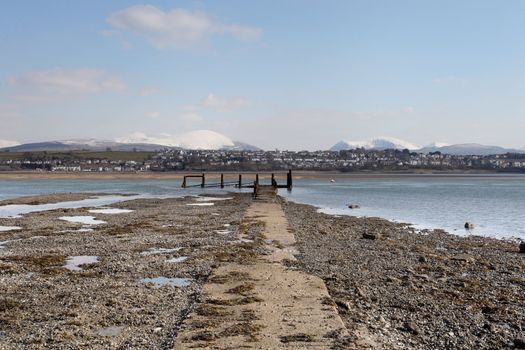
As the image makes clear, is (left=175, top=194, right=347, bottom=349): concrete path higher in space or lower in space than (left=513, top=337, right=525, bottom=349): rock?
higher

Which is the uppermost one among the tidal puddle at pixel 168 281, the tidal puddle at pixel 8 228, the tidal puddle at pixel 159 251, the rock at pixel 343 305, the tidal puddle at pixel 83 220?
the rock at pixel 343 305

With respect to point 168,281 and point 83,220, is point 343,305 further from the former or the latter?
point 83,220

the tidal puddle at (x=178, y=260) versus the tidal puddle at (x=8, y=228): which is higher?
the tidal puddle at (x=178, y=260)

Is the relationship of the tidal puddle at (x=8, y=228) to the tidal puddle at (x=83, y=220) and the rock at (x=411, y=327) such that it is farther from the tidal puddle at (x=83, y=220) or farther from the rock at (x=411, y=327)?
the rock at (x=411, y=327)

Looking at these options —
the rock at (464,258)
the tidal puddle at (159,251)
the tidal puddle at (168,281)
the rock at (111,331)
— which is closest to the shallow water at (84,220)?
the tidal puddle at (159,251)

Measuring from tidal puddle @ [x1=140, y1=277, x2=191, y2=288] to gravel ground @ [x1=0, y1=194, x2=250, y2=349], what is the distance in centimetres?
23

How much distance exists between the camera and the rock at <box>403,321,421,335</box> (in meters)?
11.4

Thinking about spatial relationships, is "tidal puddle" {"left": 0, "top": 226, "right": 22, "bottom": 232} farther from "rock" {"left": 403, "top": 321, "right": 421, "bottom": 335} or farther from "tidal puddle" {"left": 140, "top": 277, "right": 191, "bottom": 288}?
"rock" {"left": 403, "top": 321, "right": 421, "bottom": 335}

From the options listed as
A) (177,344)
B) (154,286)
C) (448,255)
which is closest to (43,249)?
(154,286)

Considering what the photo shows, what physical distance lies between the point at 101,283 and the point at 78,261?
449 cm

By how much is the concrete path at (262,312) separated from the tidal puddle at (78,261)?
4.70m

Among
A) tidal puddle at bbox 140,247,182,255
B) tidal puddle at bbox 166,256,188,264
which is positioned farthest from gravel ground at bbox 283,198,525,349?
tidal puddle at bbox 140,247,182,255

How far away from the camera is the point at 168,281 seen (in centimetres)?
1634

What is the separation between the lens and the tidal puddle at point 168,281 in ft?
51.6
